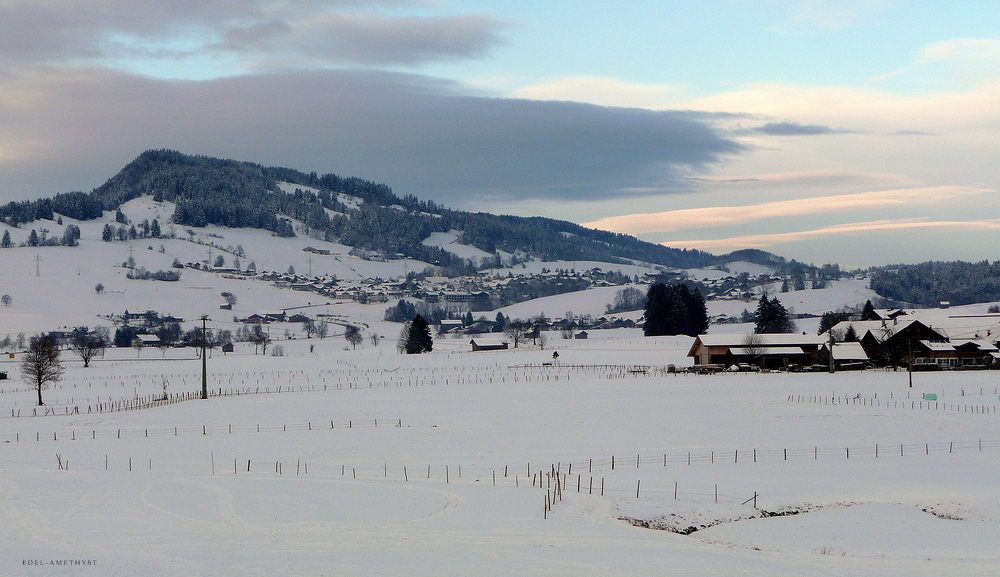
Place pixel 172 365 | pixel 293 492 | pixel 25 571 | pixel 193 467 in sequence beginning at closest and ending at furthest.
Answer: pixel 25 571
pixel 293 492
pixel 193 467
pixel 172 365

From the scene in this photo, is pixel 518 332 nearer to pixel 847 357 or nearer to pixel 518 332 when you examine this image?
pixel 518 332

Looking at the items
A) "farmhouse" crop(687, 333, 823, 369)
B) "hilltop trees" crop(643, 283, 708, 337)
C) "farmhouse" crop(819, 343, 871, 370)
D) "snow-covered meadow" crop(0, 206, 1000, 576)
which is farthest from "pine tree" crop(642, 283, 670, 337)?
"snow-covered meadow" crop(0, 206, 1000, 576)

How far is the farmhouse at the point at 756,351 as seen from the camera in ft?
308

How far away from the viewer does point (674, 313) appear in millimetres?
140750

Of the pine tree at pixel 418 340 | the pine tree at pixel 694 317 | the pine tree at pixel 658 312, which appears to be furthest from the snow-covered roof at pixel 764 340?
the pine tree at pixel 418 340

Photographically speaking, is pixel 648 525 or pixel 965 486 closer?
pixel 648 525

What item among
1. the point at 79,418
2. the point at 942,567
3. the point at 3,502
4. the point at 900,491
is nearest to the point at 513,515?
the point at 942,567

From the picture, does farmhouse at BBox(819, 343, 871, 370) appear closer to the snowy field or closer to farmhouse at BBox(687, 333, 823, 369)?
farmhouse at BBox(687, 333, 823, 369)

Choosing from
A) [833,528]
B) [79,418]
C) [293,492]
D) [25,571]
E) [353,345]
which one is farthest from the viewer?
[353,345]

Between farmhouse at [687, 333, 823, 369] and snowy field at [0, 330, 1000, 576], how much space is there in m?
28.3

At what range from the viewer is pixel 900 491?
30.7 metres

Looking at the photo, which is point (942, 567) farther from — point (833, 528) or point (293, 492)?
point (293, 492)

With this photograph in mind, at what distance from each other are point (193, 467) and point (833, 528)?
2495 cm

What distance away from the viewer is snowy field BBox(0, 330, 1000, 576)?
22328 mm
